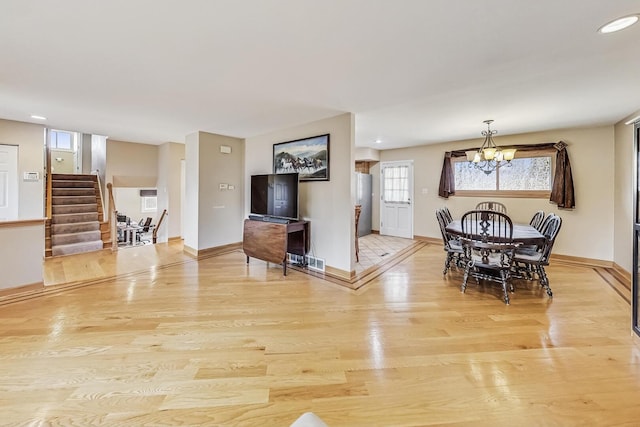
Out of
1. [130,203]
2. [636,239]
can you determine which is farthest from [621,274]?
[130,203]

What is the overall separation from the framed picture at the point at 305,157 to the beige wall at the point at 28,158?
12.7ft

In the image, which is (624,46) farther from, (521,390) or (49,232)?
(49,232)

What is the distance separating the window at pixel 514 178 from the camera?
4848mm

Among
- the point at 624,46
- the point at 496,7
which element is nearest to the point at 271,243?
the point at 496,7

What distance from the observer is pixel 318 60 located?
222cm

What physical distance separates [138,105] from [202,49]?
6.29ft

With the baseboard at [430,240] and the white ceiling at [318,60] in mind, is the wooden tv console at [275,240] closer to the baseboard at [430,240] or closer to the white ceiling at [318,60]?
the white ceiling at [318,60]

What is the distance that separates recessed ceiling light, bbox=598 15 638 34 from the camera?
1666mm

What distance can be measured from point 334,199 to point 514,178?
3707 millimetres

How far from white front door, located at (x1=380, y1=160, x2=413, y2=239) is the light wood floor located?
3.52 m

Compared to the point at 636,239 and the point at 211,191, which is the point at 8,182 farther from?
the point at 636,239

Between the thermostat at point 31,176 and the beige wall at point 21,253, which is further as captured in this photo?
the thermostat at point 31,176

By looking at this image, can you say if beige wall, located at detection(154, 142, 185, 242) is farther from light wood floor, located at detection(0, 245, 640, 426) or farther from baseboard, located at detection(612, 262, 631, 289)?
baseboard, located at detection(612, 262, 631, 289)

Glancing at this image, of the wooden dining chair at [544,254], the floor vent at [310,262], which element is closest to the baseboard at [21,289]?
the floor vent at [310,262]
